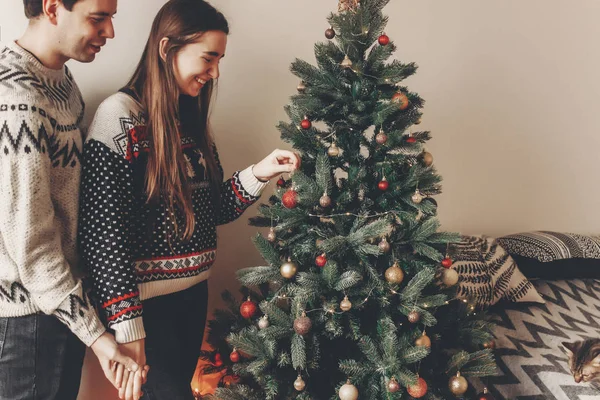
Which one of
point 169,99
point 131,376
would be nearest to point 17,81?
point 169,99

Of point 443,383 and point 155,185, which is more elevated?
point 155,185

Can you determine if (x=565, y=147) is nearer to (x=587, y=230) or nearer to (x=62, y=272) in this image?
(x=587, y=230)

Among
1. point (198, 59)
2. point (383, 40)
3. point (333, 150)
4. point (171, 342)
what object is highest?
point (383, 40)

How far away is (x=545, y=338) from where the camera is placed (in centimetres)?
153

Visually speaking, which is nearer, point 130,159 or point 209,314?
point 130,159

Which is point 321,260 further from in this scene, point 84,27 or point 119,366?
point 84,27

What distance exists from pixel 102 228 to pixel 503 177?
1815 millimetres

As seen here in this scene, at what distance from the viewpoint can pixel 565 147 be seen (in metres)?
2.09

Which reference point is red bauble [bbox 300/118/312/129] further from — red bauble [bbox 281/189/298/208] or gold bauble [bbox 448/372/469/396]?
gold bauble [bbox 448/372/469/396]

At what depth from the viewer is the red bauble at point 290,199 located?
1.05 m

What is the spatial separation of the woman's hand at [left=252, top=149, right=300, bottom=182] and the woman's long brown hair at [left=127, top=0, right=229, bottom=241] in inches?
8.9

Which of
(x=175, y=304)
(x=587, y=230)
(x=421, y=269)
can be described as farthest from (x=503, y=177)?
(x=175, y=304)

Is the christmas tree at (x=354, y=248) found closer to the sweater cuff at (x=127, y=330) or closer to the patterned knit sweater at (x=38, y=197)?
the sweater cuff at (x=127, y=330)

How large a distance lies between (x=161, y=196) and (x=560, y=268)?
1803 mm
